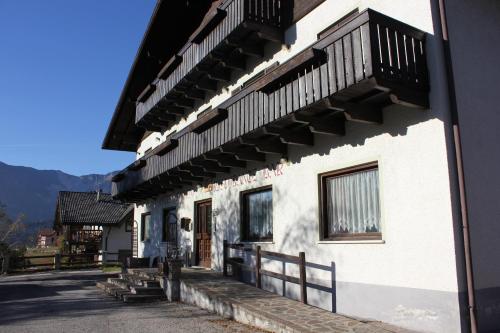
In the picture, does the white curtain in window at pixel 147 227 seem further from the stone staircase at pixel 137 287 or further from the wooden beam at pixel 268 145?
the wooden beam at pixel 268 145

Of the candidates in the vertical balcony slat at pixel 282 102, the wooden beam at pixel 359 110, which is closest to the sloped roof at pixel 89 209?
the vertical balcony slat at pixel 282 102

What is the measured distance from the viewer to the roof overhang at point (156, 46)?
16438 mm

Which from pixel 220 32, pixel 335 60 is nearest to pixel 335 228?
pixel 335 60

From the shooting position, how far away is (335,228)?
890 cm

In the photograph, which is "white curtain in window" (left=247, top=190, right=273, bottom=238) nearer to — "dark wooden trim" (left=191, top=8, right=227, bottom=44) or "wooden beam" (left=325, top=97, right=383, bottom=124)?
"wooden beam" (left=325, top=97, right=383, bottom=124)

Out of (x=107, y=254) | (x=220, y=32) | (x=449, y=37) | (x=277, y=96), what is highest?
(x=220, y=32)

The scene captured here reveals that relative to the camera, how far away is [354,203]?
849 centimetres

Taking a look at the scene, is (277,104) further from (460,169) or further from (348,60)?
(460,169)

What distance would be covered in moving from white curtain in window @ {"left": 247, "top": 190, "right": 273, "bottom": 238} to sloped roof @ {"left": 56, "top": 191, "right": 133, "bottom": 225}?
22.8m

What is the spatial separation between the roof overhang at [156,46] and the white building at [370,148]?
14.8 ft

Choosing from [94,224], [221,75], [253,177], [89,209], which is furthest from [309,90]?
[89,209]

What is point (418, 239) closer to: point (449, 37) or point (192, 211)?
point (449, 37)

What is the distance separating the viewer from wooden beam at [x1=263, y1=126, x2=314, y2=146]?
29.6 feet

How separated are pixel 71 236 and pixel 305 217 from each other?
2963 cm
